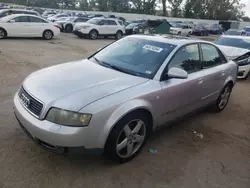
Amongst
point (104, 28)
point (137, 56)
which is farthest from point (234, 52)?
point (104, 28)

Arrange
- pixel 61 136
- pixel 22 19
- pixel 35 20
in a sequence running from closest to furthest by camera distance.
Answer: pixel 61 136 < pixel 22 19 < pixel 35 20

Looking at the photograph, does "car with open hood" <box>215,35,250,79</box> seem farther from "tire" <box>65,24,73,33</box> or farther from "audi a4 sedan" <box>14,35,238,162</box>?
"tire" <box>65,24,73,33</box>

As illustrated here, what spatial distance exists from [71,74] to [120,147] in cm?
120

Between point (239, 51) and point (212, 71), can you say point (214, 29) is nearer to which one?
point (239, 51)

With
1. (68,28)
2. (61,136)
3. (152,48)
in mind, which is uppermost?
(152,48)

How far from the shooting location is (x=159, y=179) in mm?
3064

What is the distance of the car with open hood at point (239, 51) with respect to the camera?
28.0ft

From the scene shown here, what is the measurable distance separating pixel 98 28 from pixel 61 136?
Answer: 60.0 feet

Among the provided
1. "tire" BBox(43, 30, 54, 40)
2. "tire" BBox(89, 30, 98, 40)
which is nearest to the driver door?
"tire" BBox(43, 30, 54, 40)

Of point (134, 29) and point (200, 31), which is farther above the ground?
point (134, 29)

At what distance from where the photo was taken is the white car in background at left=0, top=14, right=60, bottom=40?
1456 centimetres

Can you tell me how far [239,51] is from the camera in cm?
915

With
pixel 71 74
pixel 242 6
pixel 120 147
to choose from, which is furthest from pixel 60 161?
pixel 242 6

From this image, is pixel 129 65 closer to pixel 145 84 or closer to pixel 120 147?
pixel 145 84
